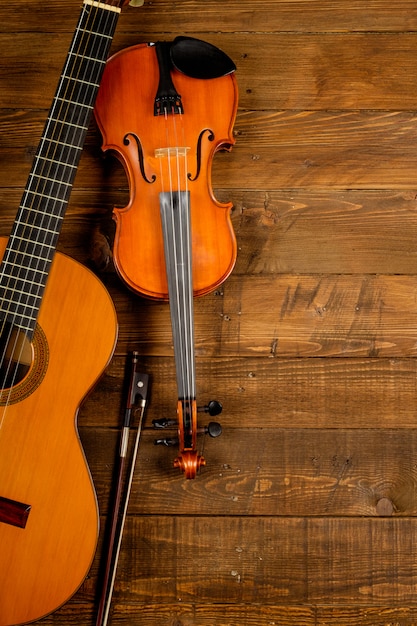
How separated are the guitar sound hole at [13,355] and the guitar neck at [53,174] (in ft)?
0.08

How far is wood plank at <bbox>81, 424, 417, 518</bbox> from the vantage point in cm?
174

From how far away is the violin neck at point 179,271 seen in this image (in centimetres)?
156

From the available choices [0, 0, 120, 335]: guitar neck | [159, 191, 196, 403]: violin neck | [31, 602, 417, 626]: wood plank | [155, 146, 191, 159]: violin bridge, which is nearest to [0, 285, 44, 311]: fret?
[0, 0, 120, 335]: guitar neck

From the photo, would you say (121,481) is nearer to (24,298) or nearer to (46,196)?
(24,298)

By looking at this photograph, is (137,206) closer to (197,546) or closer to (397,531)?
(197,546)

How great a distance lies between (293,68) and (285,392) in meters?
0.92

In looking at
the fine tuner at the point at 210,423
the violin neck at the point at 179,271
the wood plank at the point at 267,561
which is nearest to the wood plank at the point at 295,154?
the violin neck at the point at 179,271

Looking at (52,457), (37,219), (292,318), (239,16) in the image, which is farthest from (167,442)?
(239,16)

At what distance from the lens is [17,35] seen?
1856mm

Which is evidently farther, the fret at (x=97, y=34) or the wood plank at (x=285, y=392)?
the wood plank at (x=285, y=392)

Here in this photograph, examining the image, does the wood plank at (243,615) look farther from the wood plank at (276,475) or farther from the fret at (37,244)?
the fret at (37,244)

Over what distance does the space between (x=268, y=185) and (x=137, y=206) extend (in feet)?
1.39

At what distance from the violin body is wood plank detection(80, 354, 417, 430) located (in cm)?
27

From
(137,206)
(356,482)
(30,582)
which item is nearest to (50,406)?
(30,582)
